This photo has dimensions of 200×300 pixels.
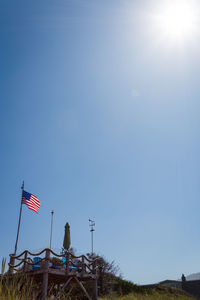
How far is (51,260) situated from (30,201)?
7114mm

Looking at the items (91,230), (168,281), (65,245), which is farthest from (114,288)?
(168,281)

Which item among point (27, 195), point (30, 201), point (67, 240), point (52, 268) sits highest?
point (27, 195)

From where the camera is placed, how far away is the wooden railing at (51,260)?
12.2 meters

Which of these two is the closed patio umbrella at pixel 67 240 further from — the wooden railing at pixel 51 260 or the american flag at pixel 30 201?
the wooden railing at pixel 51 260

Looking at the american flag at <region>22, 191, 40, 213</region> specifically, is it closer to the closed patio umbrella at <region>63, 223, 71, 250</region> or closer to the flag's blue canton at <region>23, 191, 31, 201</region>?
the flag's blue canton at <region>23, 191, 31, 201</region>

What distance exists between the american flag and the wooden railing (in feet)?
18.2

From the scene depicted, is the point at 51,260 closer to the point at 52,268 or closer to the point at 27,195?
the point at 52,268

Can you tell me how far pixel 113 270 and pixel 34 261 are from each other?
14068 mm

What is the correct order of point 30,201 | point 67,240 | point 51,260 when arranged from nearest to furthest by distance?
point 51,260 → point 30,201 → point 67,240

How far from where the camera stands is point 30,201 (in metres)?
18.8

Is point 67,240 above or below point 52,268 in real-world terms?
above

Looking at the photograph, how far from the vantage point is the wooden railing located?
39.9 feet

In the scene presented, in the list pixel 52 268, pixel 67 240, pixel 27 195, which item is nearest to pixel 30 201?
pixel 27 195

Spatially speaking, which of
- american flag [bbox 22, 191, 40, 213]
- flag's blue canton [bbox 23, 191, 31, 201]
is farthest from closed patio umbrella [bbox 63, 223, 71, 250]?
flag's blue canton [bbox 23, 191, 31, 201]
